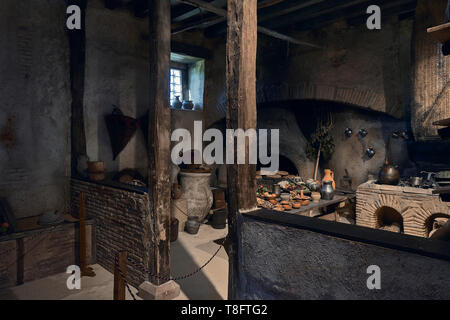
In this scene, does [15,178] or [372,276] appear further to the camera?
[15,178]

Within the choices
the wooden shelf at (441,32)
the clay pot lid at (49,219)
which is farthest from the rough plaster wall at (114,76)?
the wooden shelf at (441,32)

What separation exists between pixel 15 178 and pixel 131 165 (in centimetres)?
195

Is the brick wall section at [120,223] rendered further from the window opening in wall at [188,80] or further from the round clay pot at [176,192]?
the window opening in wall at [188,80]

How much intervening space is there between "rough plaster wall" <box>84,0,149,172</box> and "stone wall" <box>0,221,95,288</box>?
1.51m

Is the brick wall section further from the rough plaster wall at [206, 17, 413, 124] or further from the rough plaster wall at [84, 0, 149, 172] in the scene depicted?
the rough plaster wall at [206, 17, 413, 124]

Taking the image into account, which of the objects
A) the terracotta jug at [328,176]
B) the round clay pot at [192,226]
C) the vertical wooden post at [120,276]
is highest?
the terracotta jug at [328,176]

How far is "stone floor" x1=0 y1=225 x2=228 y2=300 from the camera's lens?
3637 mm

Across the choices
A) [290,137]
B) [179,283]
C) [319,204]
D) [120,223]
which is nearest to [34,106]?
[120,223]

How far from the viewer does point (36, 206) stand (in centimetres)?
483

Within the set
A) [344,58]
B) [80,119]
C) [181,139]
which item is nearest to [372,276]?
[80,119]

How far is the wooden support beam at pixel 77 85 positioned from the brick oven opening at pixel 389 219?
5229 mm

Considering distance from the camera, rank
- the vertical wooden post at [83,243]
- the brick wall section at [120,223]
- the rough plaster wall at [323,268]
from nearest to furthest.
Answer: the rough plaster wall at [323,268], the brick wall section at [120,223], the vertical wooden post at [83,243]

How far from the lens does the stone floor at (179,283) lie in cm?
364

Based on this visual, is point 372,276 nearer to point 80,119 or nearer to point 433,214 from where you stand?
point 433,214
